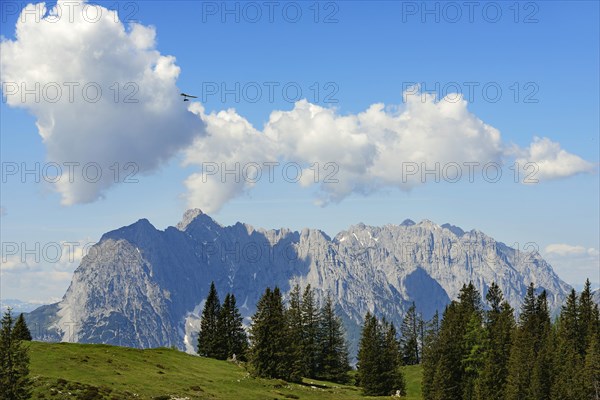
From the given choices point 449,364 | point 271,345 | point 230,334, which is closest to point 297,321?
point 230,334

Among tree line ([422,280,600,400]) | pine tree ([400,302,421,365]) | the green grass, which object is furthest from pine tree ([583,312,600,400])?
pine tree ([400,302,421,365])

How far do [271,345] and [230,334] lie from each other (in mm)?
35098

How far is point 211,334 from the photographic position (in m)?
140

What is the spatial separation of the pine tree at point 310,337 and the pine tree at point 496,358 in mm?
35604

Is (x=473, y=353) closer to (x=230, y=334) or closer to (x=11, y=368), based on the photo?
(x=230, y=334)

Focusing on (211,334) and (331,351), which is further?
(211,334)

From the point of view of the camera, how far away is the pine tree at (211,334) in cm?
13488

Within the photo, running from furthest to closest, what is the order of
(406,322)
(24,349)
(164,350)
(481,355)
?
(406,322) < (164,350) < (481,355) < (24,349)

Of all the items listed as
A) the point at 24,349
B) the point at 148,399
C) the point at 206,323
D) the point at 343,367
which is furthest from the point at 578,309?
the point at 24,349

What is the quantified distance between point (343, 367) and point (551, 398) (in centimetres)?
4491

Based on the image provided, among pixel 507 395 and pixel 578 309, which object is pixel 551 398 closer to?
pixel 507 395

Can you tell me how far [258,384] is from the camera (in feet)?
313

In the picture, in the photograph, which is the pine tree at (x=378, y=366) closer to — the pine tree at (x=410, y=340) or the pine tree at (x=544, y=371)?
the pine tree at (x=544, y=371)

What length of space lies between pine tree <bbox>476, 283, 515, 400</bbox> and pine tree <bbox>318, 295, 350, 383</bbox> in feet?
103
